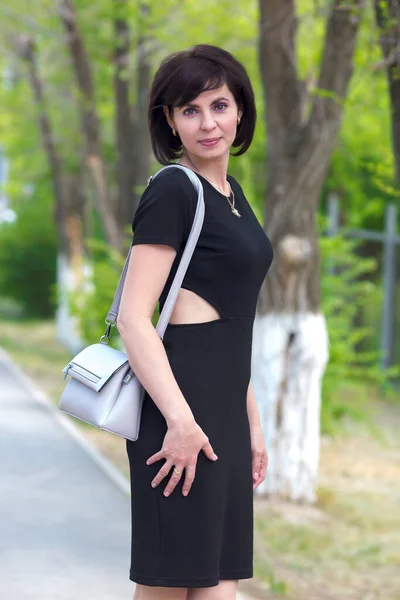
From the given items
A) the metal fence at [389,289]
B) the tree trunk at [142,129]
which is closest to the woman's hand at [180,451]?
the tree trunk at [142,129]

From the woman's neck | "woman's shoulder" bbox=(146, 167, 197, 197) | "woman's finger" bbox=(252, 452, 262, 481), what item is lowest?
"woman's finger" bbox=(252, 452, 262, 481)

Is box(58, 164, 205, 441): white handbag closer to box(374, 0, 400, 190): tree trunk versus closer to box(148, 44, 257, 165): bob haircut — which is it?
box(148, 44, 257, 165): bob haircut

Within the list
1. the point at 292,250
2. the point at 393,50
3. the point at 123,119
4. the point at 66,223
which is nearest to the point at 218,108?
the point at 393,50

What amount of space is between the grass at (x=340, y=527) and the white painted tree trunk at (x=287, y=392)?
216mm

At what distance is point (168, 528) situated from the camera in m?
2.88

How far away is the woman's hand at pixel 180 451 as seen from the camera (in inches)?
110

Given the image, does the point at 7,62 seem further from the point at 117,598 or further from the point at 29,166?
the point at 117,598

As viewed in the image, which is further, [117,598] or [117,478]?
[117,478]

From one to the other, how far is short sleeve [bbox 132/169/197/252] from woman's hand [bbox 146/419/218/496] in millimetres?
450

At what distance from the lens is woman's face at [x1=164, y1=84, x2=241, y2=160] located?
9.71ft

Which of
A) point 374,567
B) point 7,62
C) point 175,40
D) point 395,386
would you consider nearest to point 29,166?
point 7,62

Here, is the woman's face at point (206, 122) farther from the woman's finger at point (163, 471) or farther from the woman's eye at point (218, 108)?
the woman's finger at point (163, 471)

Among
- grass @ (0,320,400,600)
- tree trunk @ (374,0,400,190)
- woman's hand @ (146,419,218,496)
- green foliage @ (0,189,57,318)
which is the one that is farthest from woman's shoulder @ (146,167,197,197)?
green foliage @ (0,189,57,318)

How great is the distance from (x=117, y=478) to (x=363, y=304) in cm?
883
